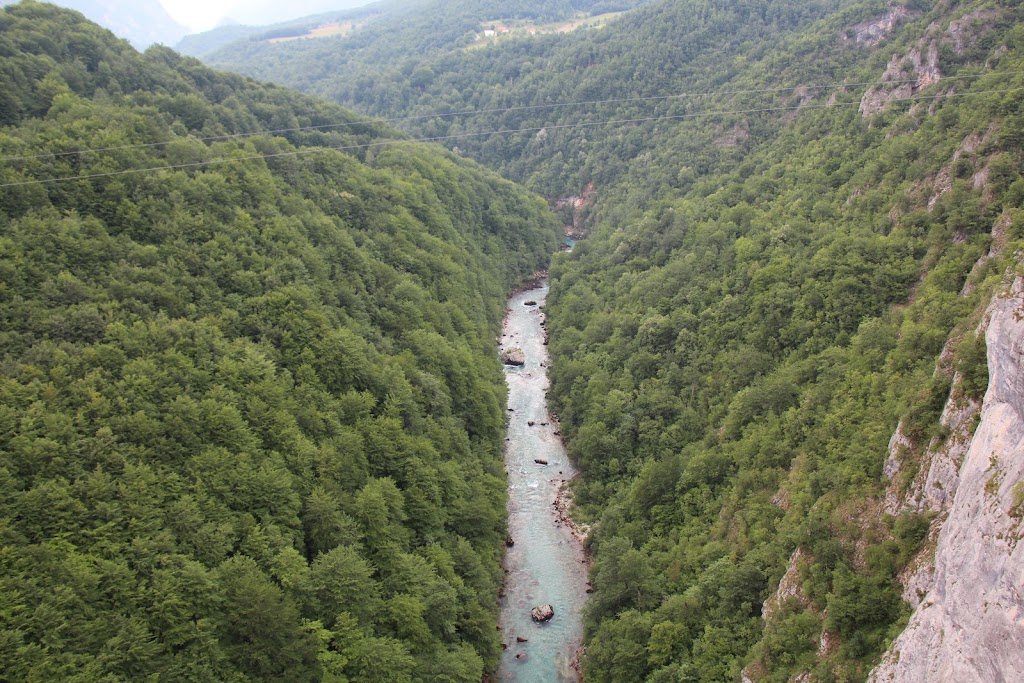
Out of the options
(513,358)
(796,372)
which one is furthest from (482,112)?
(796,372)

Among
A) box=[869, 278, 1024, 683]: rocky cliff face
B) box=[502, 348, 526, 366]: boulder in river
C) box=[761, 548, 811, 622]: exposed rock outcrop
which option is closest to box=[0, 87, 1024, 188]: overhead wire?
box=[502, 348, 526, 366]: boulder in river

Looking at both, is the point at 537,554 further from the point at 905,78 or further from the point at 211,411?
the point at 905,78

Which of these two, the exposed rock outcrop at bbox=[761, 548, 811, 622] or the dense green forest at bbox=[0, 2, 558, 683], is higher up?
the dense green forest at bbox=[0, 2, 558, 683]

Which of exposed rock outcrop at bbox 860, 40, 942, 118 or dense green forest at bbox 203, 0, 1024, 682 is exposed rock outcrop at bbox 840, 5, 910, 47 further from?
exposed rock outcrop at bbox 860, 40, 942, 118

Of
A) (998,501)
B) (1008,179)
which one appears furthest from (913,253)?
(998,501)

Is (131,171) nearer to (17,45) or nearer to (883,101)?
(17,45)

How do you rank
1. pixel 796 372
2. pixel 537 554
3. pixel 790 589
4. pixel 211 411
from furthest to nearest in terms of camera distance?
pixel 537 554 < pixel 796 372 < pixel 211 411 < pixel 790 589
